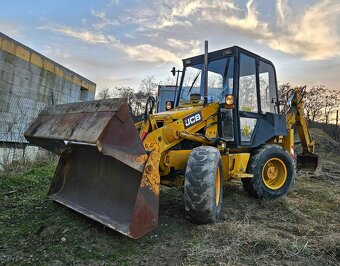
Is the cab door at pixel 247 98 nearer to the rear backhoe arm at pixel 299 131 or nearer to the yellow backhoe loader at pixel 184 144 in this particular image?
the yellow backhoe loader at pixel 184 144

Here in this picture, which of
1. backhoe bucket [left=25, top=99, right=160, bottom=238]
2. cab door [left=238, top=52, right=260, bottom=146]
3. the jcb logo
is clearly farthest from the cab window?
backhoe bucket [left=25, top=99, right=160, bottom=238]

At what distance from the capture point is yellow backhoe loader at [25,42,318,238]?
3404 millimetres

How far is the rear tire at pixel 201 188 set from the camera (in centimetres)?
379

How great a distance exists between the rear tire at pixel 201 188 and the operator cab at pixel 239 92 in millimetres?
1486

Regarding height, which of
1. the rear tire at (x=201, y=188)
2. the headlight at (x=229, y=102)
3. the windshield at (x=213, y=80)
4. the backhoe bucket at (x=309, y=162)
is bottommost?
the rear tire at (x=201, y=188)

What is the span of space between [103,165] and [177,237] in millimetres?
1397

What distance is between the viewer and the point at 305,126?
7.53m

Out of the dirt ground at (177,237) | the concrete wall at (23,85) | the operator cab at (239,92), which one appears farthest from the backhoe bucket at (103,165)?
the concrete wall at (23,85)

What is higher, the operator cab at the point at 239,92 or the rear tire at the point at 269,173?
the operator cab at the point at 239,92

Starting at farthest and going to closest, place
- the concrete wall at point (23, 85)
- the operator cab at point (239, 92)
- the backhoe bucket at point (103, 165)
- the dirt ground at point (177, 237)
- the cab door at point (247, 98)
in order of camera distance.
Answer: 1. the concrete wall at point (23, 85)
2. the cab door at point (247, 98)
3. the operator cab at point (239, 92)
4. the backhoe bucket at point (103, 165)
5. the dirt ground at point (177, 237)

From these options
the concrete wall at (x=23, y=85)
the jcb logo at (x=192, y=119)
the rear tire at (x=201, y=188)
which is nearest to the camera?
the rear tire at (x=201, y=188)

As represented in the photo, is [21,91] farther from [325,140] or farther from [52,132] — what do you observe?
[325,140]

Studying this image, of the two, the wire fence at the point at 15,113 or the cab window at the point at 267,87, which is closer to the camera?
the cab window at the point at 267,87

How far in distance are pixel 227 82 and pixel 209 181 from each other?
7.77ft
